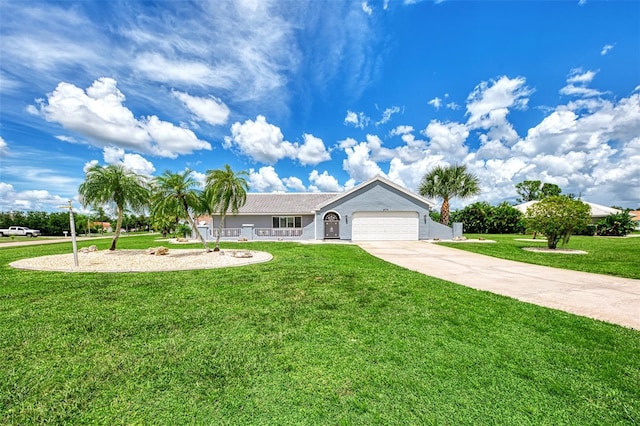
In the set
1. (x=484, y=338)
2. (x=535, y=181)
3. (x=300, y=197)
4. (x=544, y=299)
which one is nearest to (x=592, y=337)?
(x=484, y=338)

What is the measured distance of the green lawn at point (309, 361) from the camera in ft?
8.48

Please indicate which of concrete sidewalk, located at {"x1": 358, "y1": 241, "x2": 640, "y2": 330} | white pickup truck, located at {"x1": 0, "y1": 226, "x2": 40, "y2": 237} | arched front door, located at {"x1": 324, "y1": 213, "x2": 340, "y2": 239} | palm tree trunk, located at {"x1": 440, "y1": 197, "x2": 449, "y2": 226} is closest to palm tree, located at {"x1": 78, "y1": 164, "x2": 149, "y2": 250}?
arched front door, located at {"x1": 324, "y1": 213, "x2": 340, "y2": 239}

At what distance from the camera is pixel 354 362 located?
3.42m

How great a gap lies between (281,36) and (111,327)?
1534 cm

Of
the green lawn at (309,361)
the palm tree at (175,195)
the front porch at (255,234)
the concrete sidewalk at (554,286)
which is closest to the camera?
the green lawn at (309,361)

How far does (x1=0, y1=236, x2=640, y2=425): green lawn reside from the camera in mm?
2584

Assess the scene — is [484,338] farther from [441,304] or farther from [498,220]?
[498,220]

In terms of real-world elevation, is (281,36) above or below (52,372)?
above

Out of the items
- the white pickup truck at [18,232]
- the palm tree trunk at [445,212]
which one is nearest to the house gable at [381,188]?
the palm tree trunk at [445,212]

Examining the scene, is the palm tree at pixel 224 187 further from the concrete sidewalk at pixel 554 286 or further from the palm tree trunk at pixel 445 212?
the palm tree trunk at pixel 445 212

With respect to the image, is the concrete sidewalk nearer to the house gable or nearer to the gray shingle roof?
the house gable

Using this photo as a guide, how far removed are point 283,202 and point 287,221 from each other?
2.29 metres

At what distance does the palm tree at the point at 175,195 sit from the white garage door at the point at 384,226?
43.3 feet

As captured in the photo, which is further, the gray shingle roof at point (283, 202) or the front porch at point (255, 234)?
the gray shingle roof at point (283, 202)
